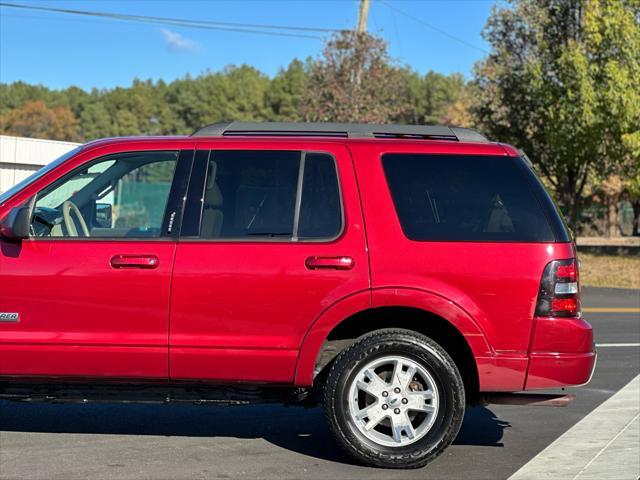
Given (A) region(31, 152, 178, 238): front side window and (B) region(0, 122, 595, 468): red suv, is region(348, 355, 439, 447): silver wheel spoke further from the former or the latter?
(A) region(31, 152, 178, 238): front side window

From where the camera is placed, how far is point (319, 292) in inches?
203

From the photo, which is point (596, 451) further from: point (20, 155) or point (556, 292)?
point (20, 155)

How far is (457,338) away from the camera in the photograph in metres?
5.40

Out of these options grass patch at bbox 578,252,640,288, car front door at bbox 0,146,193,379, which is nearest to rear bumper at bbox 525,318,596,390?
car front door at bbox 0,146,193,379

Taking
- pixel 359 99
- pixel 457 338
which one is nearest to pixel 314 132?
pixel 457 338

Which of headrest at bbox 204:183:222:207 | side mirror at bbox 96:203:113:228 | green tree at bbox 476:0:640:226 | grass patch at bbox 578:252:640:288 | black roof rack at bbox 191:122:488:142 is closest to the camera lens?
headrest at bbox 204:183:222:207

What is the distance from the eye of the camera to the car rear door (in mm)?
5156

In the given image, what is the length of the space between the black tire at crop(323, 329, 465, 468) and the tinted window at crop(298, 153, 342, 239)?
73 cm

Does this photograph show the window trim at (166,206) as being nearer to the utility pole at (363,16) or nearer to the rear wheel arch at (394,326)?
Answer: the rear wheel arch at (394,326)

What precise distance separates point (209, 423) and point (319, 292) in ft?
5.99

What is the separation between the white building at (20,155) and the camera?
701 inches

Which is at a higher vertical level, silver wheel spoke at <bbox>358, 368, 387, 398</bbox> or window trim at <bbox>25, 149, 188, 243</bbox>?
window trim at <bbox>25, 149, 188, 243</bbox>

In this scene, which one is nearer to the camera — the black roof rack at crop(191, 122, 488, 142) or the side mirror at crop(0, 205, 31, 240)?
the side mirror at crop(0, 205, 31, 240)

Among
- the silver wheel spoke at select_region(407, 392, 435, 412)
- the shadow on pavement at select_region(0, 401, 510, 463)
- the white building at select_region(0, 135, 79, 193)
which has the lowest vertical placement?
the shadow on pavement at select_region(0, 401, 510, 463)
